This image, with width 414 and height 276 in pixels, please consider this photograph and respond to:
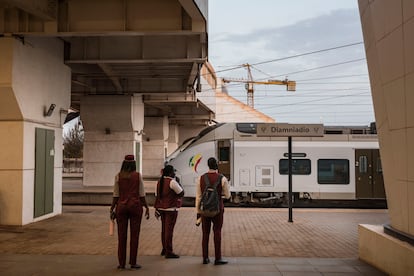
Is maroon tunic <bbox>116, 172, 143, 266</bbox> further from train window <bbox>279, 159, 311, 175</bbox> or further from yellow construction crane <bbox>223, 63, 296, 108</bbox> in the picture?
yellow construction crane <bbox>223, 63, 296, 108</bbox>

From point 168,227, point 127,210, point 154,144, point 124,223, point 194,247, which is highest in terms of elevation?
point 154,144

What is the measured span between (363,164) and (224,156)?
218 inches

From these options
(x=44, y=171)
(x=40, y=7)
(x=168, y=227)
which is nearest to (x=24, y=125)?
(x=44, y=171)

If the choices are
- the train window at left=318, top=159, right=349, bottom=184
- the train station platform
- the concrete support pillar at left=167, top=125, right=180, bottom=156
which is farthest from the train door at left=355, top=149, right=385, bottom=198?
the concrete support pillar at left=167, top=125, right=180, bottom=156

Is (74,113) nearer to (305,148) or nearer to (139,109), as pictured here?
(139,109)

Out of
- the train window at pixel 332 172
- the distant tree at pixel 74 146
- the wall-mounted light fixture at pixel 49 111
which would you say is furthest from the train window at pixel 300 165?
the distant tree at pixel 74 146

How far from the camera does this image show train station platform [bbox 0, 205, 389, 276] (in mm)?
7434

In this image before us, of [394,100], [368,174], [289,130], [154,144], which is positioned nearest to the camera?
[394,100]

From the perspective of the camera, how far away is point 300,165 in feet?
62.8

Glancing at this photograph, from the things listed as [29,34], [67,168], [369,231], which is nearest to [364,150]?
[369,231]

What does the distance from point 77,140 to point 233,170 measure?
163 feet

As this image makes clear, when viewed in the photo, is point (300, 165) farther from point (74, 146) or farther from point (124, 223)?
point (74, 146)

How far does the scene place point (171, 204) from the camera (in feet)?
27.3

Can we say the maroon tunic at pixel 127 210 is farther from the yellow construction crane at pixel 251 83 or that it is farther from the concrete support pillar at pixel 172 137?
the yellow construction crane at pixel 251 83
